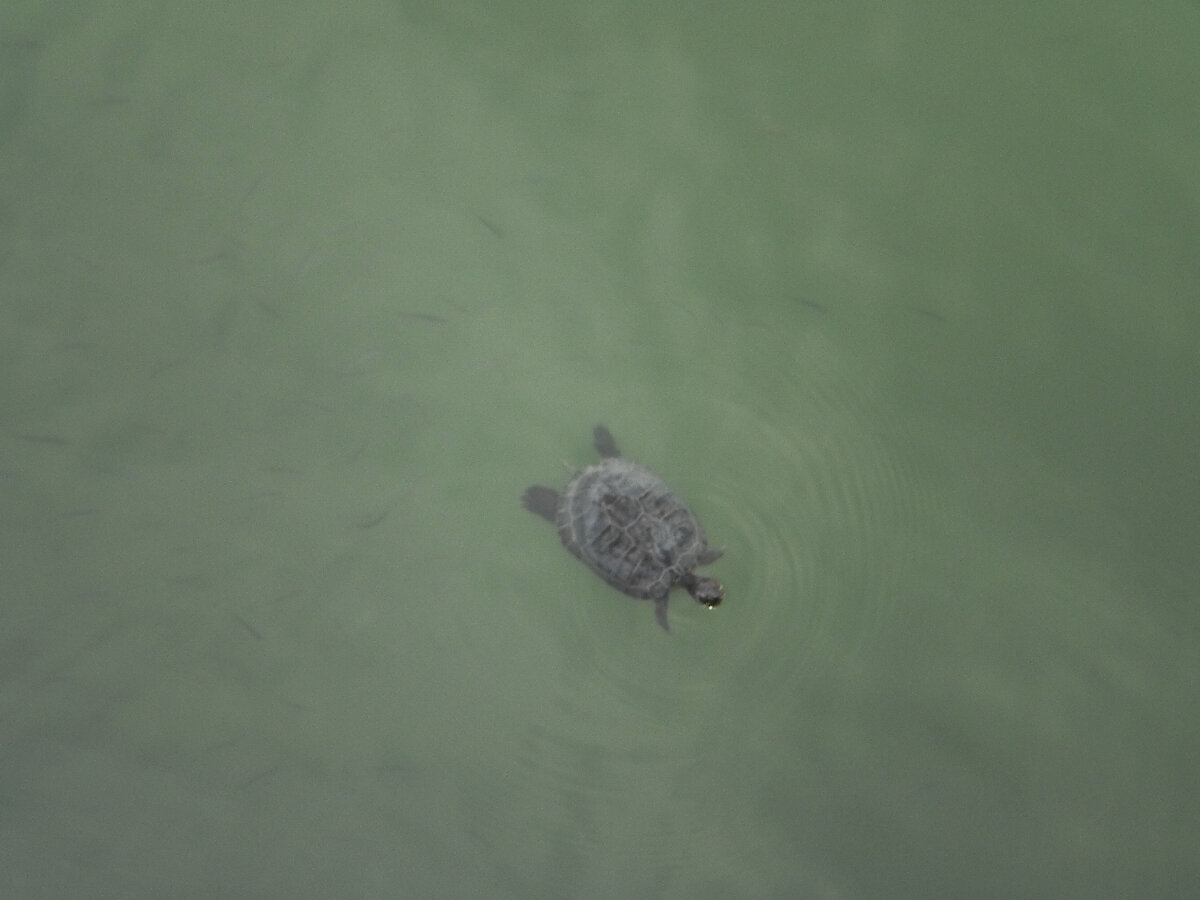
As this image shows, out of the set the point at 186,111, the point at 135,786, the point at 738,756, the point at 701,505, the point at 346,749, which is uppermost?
the point at 186,111

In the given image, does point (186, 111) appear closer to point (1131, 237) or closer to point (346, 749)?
point (346, 749)

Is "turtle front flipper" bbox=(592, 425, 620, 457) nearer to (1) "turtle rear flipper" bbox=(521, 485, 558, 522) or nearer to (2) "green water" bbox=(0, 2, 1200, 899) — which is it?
(2) "green water" bbox=(0, 2, 1200, 899)

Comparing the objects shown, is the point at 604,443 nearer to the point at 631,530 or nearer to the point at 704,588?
the point at 631,530

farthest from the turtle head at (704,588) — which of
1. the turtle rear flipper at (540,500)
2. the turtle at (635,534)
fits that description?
the turtle rear flipper at (540,500)

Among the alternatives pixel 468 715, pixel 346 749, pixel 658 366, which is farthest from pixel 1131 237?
pixel 346 749

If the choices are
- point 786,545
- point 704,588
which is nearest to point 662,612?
point 704,588

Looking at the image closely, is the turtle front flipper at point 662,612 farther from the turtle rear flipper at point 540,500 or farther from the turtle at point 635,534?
the turtle rear flipper at point 540,500
